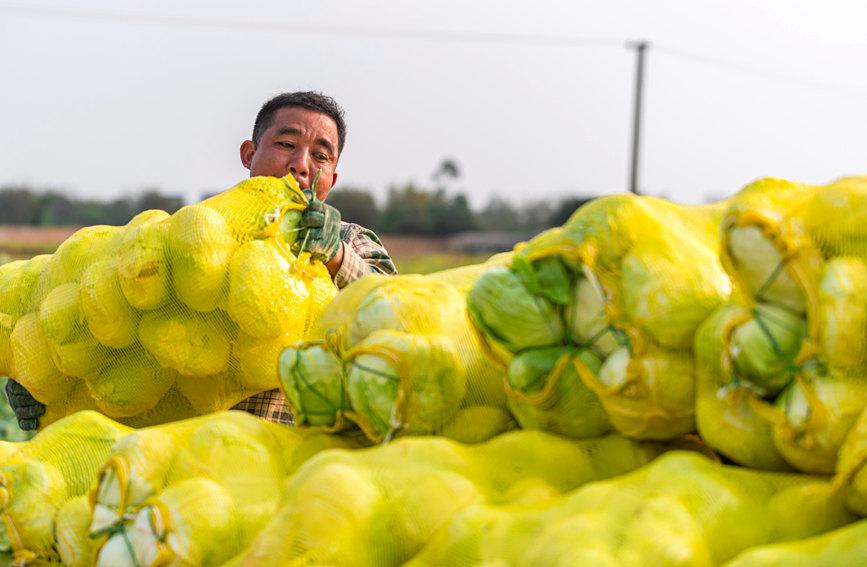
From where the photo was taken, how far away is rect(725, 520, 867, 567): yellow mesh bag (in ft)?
3.66

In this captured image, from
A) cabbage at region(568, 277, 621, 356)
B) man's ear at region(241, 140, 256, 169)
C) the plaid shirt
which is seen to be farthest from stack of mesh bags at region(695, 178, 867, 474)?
man's ear at region(241, 140, 256, 169)

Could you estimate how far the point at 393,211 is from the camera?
3041cm

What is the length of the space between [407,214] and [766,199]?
28.8 m

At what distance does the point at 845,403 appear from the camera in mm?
1217

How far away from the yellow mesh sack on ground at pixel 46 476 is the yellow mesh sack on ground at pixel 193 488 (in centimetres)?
12

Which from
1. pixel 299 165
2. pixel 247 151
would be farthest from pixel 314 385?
pixel 247 151

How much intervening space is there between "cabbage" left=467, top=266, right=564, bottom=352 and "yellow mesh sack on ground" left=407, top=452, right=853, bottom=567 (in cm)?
23

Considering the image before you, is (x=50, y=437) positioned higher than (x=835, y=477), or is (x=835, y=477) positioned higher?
(x=835, y=477)

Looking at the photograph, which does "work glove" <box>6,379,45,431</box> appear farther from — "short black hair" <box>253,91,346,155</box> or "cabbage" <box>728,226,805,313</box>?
"cabbage" <box>728,226,805,313</box>

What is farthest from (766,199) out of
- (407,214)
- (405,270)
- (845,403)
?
(407,214)

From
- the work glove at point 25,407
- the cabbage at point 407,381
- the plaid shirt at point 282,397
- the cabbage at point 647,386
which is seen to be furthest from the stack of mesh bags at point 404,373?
A: the work glove at point 25,407

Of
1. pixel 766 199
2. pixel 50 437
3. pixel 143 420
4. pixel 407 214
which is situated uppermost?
pixel 766 199

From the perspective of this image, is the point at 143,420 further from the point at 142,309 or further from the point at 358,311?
the point at 358,311

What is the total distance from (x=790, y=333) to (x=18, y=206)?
29996 millimetres
